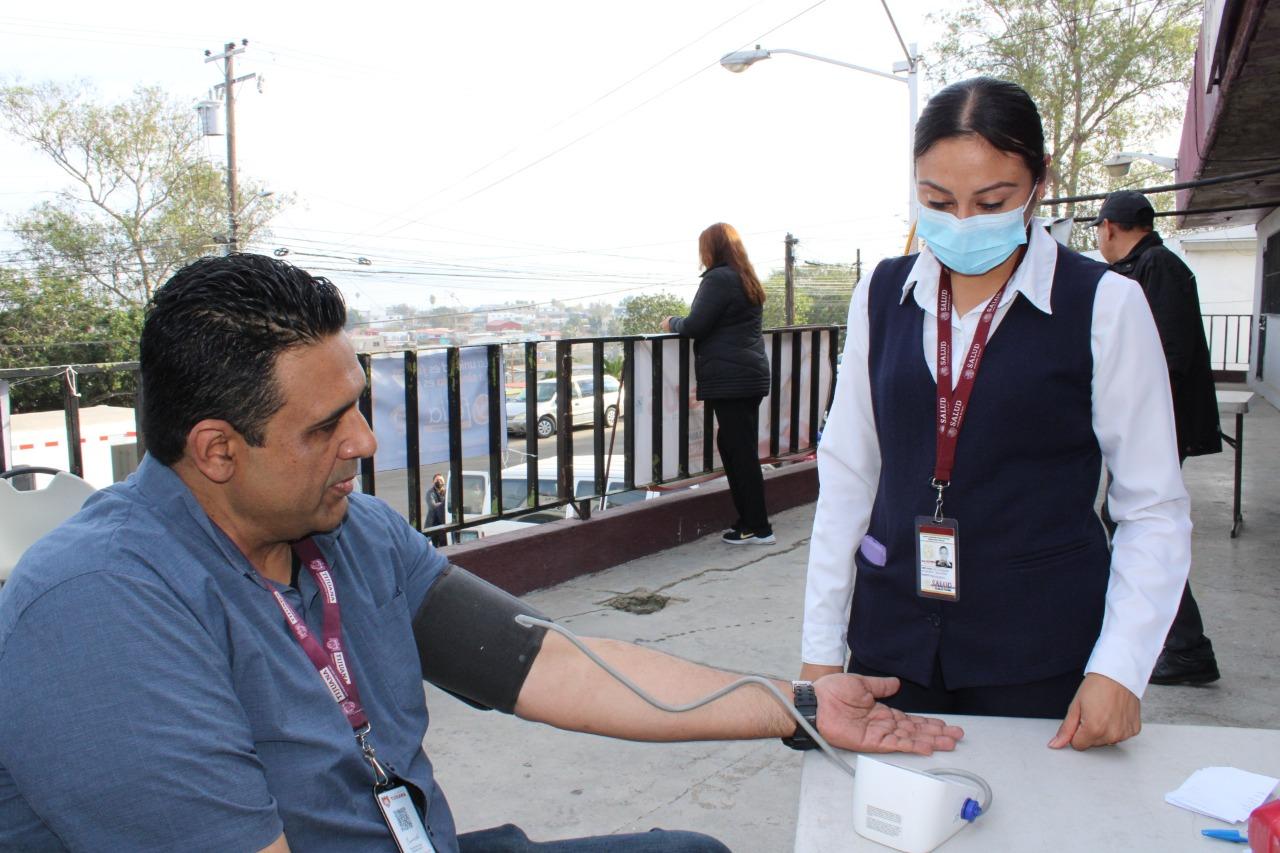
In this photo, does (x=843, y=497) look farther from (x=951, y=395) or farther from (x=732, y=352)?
(x=732, y=352)

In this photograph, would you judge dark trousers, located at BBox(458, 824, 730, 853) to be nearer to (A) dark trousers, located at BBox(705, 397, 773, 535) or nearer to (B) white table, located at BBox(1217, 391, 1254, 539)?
(A) dark trousers, located at BBox(705, 397, 773, 535)

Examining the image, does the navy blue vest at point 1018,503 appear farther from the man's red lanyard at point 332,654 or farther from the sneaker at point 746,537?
the sneaker at point 746,537

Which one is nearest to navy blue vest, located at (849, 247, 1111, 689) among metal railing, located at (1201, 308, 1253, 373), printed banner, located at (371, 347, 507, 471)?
printed banner, located at (371, 347, 507, 471)

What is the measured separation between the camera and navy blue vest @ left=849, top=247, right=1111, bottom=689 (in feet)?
4.97

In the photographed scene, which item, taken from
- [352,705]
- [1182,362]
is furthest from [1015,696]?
[1182,362]

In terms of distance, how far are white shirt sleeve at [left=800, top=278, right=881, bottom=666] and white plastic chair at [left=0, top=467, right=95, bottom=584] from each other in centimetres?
207

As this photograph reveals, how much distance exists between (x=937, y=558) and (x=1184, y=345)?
269 cm

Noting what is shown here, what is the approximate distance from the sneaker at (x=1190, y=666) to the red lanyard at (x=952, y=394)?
8.45ft

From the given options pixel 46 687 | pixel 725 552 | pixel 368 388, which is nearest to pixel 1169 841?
pixel 46 687

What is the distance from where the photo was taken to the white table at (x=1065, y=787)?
1.16 meters

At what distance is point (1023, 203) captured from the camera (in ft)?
5.38

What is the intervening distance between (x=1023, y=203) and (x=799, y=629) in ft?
9.60

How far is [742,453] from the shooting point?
Result: 572 cm

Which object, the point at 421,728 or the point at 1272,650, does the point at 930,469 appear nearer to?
the point at 421,728
